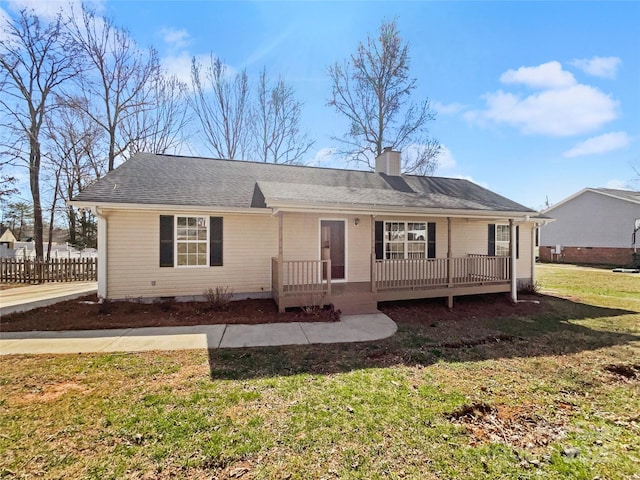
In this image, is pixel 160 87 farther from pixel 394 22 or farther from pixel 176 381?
pixel 176 381

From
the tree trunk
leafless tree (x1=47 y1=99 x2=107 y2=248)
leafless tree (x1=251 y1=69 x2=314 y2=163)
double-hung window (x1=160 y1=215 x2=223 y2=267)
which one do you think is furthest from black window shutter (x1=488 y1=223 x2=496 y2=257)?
the tree trunk

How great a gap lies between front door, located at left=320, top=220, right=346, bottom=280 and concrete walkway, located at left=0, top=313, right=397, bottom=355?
280cm

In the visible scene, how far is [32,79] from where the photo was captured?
49.6 ft

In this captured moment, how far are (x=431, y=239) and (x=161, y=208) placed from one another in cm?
839

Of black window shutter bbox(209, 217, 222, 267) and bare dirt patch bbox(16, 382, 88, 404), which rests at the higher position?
black window shutter bbox(209, 217, 222, 267)

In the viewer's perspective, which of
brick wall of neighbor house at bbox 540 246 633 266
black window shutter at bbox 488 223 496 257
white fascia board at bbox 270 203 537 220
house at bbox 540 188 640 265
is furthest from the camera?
brick wall of neighbor house at bbox 540 246 633 266

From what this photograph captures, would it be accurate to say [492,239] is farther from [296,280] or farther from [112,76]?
[112,76]

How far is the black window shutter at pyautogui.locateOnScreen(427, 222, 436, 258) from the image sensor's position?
9984 mm

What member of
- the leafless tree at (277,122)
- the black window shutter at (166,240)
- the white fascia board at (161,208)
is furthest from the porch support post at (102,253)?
the leafless tree at (277,122)

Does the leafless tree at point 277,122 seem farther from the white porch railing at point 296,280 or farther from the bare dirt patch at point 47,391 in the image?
the bare dirt patch at point 47,391

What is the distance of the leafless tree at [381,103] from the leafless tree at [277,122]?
3762 mm

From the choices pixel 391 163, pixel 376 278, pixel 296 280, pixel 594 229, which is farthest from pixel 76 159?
pixel 594 229

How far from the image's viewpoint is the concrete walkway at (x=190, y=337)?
16.8 feet

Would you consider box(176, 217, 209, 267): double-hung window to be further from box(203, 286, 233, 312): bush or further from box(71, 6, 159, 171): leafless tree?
box(71, 6, 159, 171): leafless tree
